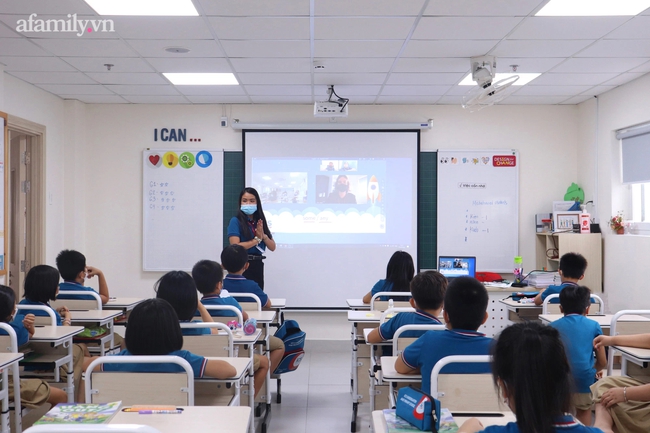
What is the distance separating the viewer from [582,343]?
3.04 m

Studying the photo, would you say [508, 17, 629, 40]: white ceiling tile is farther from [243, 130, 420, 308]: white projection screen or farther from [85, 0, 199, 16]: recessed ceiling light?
[243, 130, 420, 308]: white projection screen

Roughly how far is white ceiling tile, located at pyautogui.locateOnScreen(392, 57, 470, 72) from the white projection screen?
162 cm

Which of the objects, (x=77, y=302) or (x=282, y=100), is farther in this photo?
(x=282, y=100)

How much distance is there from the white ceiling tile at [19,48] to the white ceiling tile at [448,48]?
9.38 ft

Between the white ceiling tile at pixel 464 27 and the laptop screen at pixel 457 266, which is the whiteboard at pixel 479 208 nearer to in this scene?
the laptop screen at pixel 457 266

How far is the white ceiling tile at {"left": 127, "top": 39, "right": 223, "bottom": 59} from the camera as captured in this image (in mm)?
4324

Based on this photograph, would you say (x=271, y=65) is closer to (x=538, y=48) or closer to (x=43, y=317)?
(x=538, y=48)

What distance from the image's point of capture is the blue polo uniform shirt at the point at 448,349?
231 centimetres

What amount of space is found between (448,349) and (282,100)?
471cm

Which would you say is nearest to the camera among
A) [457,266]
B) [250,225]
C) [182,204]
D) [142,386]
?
[142,386]

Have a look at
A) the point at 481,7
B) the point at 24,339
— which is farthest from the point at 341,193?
the point at 24,339

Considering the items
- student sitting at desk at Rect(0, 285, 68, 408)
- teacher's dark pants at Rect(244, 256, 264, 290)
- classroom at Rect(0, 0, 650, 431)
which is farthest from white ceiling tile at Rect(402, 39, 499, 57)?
student sitting at desk at Rect(0, 285, 68, 408)

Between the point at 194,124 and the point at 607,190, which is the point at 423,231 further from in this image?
the point at 194,124

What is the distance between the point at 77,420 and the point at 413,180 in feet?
17.8
